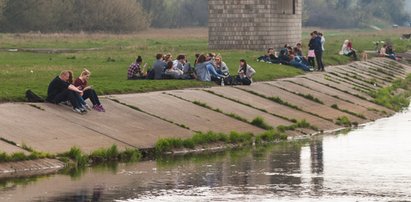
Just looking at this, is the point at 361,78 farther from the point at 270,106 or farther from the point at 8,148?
the point at 8,148

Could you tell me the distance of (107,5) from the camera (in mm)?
130375

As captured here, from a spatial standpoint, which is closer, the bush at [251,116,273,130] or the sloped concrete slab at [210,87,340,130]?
the bush at [251,116,273,130]

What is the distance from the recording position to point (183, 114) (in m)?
37.2

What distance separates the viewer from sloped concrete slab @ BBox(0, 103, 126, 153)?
29.7m

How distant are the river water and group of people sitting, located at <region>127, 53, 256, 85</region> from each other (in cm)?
1156

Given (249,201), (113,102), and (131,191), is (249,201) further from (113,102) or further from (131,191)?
(113,102)

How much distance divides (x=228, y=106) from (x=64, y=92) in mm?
8030

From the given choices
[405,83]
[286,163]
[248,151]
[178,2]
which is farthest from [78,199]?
[178,2]

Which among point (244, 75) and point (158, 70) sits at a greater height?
point (158, 70)

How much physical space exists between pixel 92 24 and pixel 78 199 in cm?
10403

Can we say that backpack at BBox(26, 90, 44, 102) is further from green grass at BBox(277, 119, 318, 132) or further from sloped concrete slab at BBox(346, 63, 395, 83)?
sloped concrete slab at BBox(346, 63, 395, 83)

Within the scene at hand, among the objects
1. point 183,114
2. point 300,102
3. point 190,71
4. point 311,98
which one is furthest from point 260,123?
point 311,98

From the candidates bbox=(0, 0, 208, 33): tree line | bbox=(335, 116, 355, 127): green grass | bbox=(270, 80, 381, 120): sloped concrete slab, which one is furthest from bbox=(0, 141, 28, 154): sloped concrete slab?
bbox=(0, 0, 208, 33): tree line

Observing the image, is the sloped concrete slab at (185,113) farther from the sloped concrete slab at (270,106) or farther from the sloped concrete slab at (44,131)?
the sloped concrete slab at (44,131)
